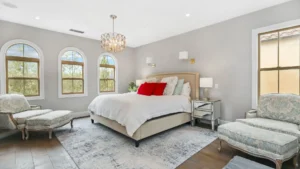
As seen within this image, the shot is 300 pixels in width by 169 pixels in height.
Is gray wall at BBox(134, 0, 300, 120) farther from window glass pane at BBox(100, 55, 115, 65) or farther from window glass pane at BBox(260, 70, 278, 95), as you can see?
window glass pane at BBox(100, 55, 115, 65)

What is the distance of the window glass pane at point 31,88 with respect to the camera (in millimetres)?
4180

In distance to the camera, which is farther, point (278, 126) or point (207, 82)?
point (207, 82)

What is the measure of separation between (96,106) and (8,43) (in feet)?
9.06

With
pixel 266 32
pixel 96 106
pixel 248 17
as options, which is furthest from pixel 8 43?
pixel 266 32

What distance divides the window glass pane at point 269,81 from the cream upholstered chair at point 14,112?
501 cm

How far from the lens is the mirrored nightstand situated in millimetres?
3572

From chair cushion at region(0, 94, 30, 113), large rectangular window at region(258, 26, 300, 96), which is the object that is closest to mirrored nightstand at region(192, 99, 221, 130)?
large rectangular window at region(258, 26, 300, 96)

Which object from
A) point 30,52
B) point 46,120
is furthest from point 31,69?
point 46,120

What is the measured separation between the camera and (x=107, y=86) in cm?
578

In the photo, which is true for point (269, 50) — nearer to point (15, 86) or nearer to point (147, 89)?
point (147, 89)

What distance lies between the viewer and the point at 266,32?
3182mm

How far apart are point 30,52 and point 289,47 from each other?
6.25m

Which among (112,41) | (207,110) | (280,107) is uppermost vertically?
(112,41)

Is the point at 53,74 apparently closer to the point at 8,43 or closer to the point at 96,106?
the point at 8,43
